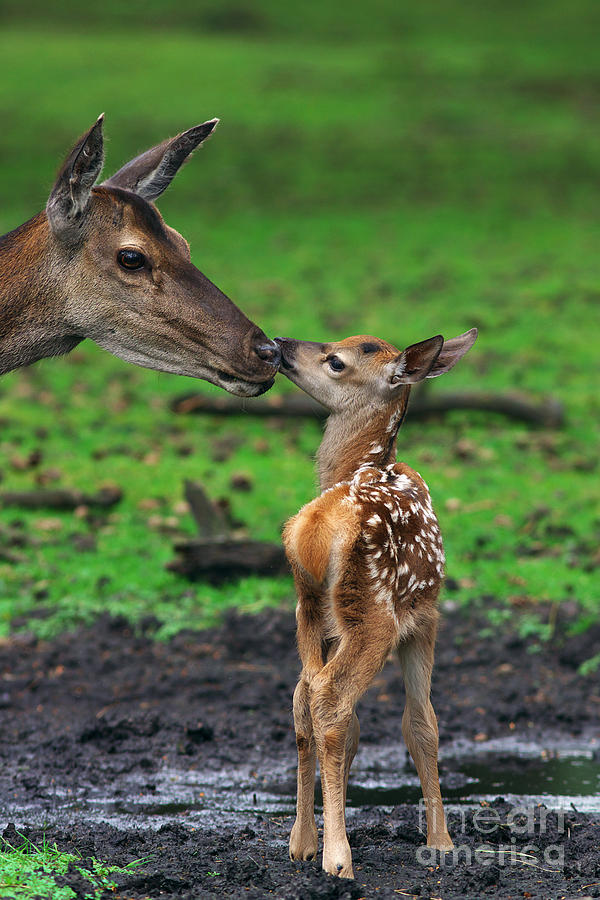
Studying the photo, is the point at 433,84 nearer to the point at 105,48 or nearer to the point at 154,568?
the point at 105,48

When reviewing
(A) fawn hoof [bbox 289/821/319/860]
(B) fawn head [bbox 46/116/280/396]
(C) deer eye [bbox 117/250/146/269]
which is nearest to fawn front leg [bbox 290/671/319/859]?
(A) fawn hoof [bbox 289/821/319/860]

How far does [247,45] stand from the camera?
3681 cm

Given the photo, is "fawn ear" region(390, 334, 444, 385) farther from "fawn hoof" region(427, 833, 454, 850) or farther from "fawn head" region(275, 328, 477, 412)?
"fawn hoof" region(427, 833, 454, 850)

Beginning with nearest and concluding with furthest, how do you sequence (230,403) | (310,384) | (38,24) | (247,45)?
(310,384), (230,403), (247,45), (38,24)

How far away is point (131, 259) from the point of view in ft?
18.5

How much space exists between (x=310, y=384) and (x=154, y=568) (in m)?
3.71

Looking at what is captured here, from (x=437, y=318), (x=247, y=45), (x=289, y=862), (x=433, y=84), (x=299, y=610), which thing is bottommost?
(x=289, y=862)

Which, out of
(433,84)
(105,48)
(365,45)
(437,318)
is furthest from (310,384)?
(365,45)

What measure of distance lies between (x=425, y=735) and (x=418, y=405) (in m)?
7.64

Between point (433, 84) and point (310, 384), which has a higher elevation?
point (433, 84)

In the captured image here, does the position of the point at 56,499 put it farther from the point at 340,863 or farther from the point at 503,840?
the point at 340,863

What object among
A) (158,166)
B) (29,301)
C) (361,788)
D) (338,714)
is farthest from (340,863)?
(158,166)

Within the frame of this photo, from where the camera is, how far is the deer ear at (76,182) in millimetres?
5270

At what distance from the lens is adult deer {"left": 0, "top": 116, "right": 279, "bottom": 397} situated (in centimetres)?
559
